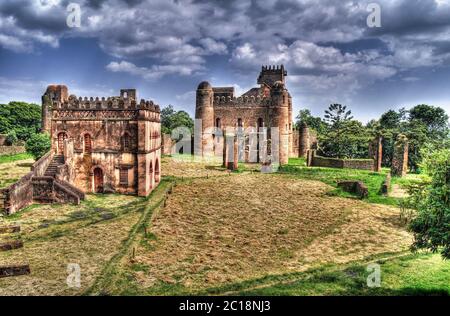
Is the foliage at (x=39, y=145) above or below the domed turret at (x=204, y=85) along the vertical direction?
below

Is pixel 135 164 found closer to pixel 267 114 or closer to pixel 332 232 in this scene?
pixel 332 232

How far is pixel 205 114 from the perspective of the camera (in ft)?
141

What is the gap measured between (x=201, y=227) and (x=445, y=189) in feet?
Result: 35.1

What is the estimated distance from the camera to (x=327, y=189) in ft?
88.6

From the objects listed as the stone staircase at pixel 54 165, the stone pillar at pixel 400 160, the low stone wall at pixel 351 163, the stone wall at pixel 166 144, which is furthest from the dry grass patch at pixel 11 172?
the stone pillar at pixel 400 160

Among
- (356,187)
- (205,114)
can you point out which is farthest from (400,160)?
(205,114)

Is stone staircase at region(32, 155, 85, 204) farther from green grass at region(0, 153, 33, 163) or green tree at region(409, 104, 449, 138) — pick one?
green tree at region(409, 104, 449, 138)

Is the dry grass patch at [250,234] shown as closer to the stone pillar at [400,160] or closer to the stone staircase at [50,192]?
the stone staircase at [50,192]

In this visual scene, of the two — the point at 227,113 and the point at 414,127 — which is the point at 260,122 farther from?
the point at 414,127

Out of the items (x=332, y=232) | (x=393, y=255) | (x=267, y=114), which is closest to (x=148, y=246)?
(x=332, y=232)

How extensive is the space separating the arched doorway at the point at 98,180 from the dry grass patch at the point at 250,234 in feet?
16.0

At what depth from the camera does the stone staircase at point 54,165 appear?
22366mm

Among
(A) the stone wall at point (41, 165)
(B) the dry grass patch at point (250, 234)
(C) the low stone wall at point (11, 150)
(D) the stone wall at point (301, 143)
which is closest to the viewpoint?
(B) the dry grass patch at point (250, 234)

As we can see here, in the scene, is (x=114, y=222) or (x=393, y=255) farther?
(x=114, y=222)
